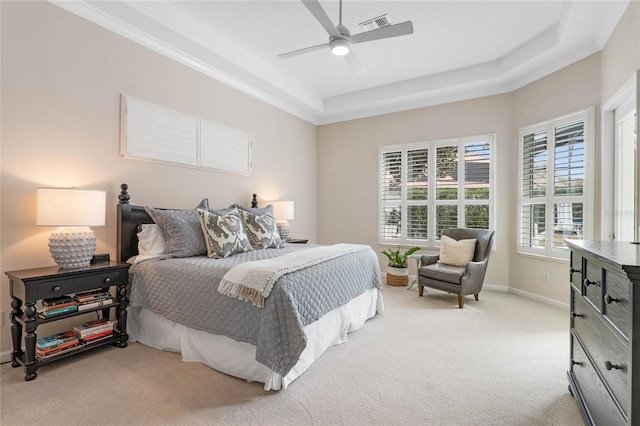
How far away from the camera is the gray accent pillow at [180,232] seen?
2869 mm

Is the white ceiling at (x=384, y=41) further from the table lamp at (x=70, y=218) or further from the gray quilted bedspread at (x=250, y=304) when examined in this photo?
the gray quilted bedspread at (x=250, y=304)

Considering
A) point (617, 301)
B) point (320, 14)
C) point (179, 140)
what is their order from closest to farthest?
1. point (617, 301)
2. point (320, 14)
3. point (179, 140)

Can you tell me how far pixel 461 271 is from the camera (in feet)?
12.5

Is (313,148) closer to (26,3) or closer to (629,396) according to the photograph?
(26,3)

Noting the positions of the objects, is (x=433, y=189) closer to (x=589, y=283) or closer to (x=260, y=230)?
(x=260, y=230)

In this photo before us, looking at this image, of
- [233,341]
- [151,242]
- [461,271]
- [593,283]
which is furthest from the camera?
[461,271]

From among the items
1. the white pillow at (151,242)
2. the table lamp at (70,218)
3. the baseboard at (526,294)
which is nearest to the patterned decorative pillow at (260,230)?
the white pillow at (151,242)

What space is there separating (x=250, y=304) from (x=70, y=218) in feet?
4.88

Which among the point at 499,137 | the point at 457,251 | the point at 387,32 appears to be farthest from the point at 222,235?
the point at 499,137

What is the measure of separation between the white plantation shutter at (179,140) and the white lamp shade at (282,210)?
24.0 inches

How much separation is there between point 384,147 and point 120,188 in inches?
154

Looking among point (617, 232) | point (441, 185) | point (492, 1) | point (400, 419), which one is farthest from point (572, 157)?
point (400, 419)

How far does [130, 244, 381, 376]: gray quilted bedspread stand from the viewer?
1936 mm

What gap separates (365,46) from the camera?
382 centimetres
